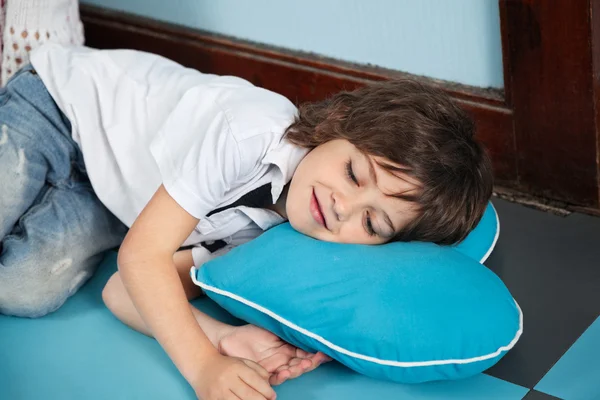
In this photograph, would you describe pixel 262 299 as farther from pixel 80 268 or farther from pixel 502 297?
pixel 80 268

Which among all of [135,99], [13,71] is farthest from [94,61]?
[13,71]

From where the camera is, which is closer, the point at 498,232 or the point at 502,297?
the point at 502,297

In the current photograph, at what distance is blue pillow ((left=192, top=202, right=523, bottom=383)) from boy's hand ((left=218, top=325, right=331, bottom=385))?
0.02m

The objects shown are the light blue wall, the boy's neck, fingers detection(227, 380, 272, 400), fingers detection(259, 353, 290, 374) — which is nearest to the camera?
fingers detection(227, 380, 272, 400)

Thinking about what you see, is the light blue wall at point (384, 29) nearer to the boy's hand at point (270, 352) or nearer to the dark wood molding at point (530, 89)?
the dark wood molding at point (530, 89)

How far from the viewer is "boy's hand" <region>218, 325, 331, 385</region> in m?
1.22

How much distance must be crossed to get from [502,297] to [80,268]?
28.8 inches

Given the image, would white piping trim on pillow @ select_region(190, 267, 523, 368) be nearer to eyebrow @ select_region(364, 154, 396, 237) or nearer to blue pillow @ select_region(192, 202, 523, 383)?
blue pillow @ select_region(192, 202, 523, 383)

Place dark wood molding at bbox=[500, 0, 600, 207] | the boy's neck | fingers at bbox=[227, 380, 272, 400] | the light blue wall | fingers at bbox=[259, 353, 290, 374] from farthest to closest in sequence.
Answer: the light blue wall < dark wood molding at bbox=[500, 0, 600, 207] < the boy's neck < fingers at bbox=[259, 353, 290, 374] < fingers at bbox=[227, 380, 272, 400]

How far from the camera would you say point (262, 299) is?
3.99ft

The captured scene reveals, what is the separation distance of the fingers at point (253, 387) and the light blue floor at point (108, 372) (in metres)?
0.08

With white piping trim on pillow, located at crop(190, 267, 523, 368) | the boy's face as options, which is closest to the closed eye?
the boy's face

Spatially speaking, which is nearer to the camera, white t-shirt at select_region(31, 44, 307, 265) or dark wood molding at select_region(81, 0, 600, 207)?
white t-shirt at select_region(31, 44, 307, 265)

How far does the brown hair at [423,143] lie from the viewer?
122 cm
